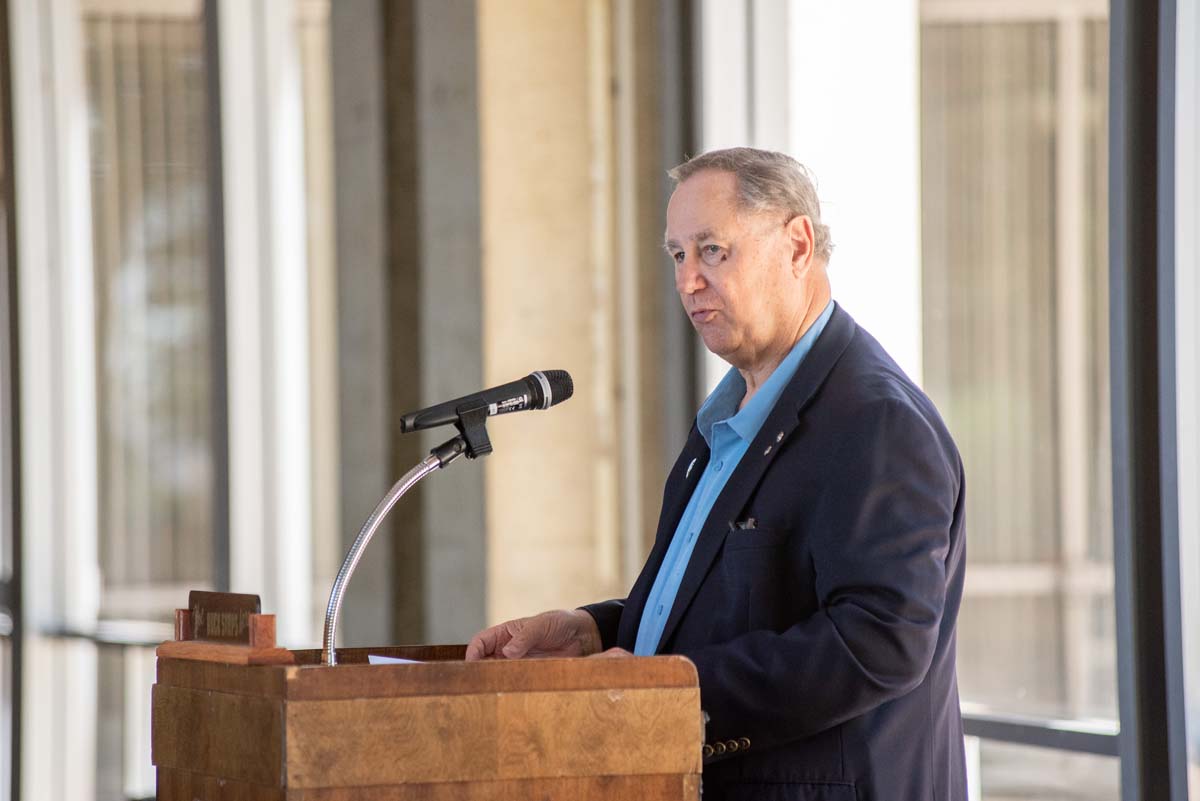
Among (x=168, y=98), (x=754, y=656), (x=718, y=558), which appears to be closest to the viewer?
(x=754, y=656)

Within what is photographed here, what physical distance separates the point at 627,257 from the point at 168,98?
235 cm

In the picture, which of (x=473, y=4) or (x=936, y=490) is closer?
(x=936, y=490)

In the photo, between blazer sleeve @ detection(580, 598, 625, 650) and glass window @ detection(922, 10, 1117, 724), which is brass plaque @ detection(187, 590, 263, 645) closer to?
blazer sleeve @ detection(580, 598, 625, 650)

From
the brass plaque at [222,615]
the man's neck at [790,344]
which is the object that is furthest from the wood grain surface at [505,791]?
the man's neck at [790,344]

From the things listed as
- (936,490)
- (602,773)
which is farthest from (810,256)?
(602,773)

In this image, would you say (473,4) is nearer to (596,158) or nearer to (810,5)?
(596,158)

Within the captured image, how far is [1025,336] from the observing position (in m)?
3.63

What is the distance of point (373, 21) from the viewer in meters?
5.14

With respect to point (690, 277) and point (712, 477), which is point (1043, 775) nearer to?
point (712, 477)

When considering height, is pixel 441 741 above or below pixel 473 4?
below

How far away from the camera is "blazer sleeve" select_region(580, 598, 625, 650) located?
2.29m

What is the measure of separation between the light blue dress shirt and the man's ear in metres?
0.08

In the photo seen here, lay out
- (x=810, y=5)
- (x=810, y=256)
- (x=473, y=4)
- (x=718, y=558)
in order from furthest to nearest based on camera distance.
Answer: (x=473, y=4), (x=810, y=5), (x=810, y=256), (x=718, y=558)

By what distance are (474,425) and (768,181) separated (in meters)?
0.56
